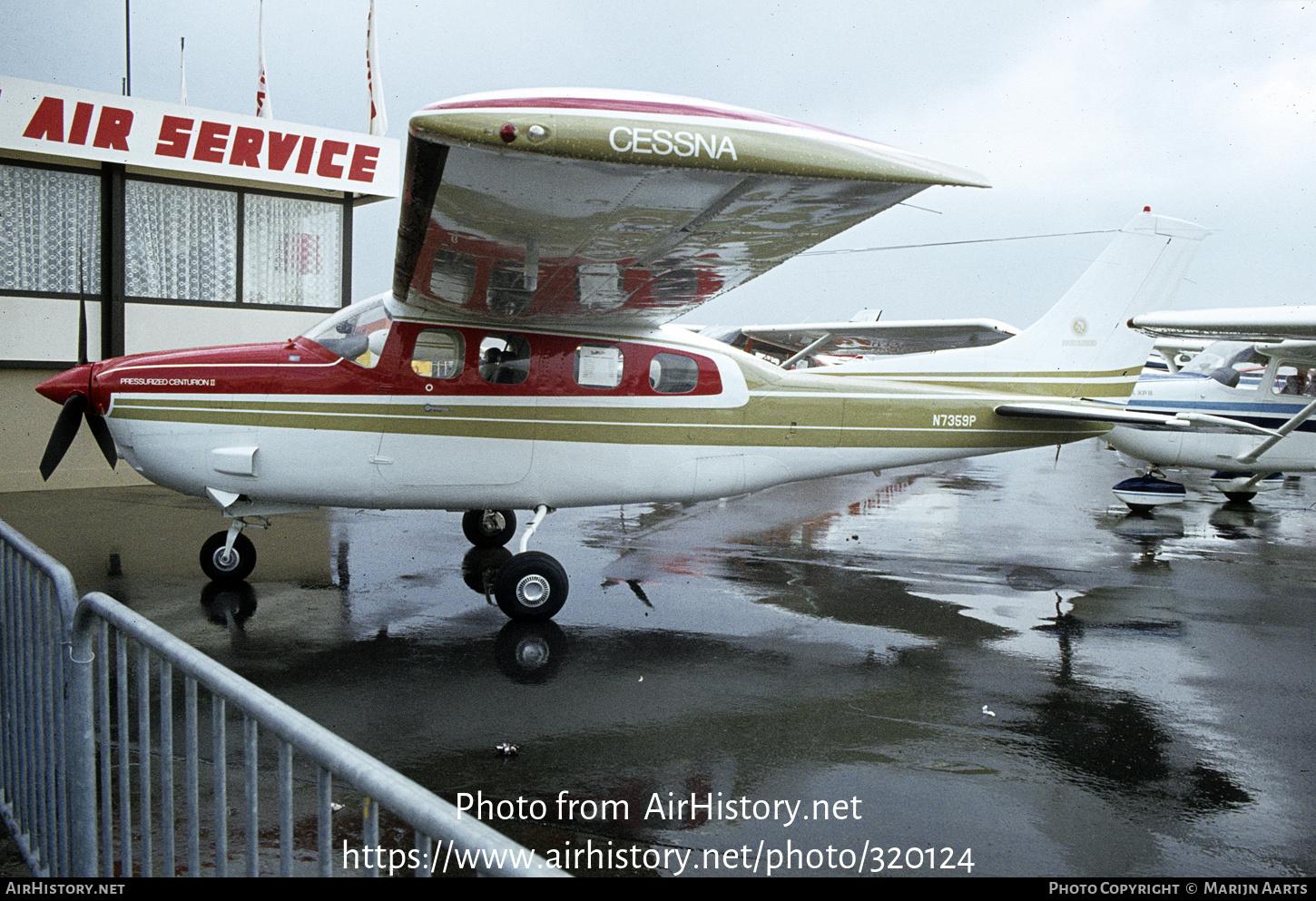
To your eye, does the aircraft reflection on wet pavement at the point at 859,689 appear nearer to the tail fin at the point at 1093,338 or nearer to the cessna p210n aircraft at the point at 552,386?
the cessna p210n aircraft at the point at 552,386

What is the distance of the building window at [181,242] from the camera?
490 inches

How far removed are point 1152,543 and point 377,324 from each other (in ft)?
27.6

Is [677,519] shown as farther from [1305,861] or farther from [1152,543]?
[1305,861]

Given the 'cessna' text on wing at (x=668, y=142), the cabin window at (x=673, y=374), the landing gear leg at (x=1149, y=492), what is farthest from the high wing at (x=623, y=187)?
the landing gear leg at (x=1149, y=492)

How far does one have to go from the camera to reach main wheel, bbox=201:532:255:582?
264 inches

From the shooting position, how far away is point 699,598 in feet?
22.4

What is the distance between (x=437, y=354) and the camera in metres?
6.35

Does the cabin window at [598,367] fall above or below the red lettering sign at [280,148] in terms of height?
below

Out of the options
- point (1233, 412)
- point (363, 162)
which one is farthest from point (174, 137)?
point (1233, 412)

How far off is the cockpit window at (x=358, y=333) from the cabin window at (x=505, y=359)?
71 centimetres

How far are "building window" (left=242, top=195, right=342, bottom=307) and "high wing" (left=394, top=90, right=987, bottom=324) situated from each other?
354 inches

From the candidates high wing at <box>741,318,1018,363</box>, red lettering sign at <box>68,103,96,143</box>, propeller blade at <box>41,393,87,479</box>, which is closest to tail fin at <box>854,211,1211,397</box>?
propeller blade at <box>41,393,87,479</box>

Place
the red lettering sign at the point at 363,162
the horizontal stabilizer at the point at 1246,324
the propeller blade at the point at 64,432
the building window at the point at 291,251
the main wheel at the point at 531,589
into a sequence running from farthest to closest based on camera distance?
the red lettering sign at the point at 363,162
the building window at the point at 291,251
the horizontal stabilizer at the point at 1246,324
the propeller blade at the point at 64,432
the main wheel at the point at 531,589
